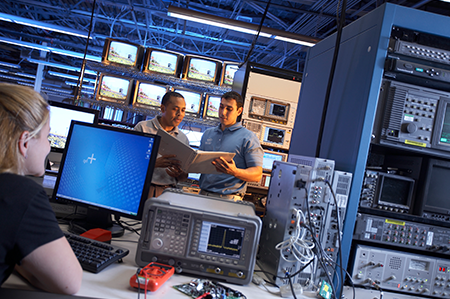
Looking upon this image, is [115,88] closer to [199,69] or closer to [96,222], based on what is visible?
[199,69]

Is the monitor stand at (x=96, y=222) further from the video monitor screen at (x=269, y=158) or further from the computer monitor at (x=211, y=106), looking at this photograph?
the computer monitor at (x=211, y=106)

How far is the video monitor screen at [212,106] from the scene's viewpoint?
14.5ft

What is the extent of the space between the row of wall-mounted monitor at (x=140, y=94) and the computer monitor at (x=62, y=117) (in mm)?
1650

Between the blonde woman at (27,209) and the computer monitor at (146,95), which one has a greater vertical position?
the computer monitor at (146,95)

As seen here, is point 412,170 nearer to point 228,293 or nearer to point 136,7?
point 228,293

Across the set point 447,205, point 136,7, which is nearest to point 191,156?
point 447,205

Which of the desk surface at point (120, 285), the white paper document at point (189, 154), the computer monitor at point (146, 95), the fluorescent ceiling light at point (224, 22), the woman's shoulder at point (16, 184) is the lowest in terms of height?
the desk surface at point (120, 285)

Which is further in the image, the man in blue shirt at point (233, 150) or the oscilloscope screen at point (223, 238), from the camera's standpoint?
the man in blue shirt at point (233, 150)

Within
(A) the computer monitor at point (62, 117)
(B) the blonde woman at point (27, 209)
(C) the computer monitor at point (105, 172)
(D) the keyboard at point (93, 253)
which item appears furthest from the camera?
(A) the computer monitor at point (62, 117)

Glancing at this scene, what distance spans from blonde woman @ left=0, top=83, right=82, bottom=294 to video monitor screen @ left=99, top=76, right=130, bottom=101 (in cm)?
359

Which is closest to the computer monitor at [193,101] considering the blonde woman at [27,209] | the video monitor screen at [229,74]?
the video monitor screen at [229,74]

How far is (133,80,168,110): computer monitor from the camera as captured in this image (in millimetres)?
4316

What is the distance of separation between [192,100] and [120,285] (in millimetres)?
3546

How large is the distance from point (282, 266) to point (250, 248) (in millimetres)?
174
